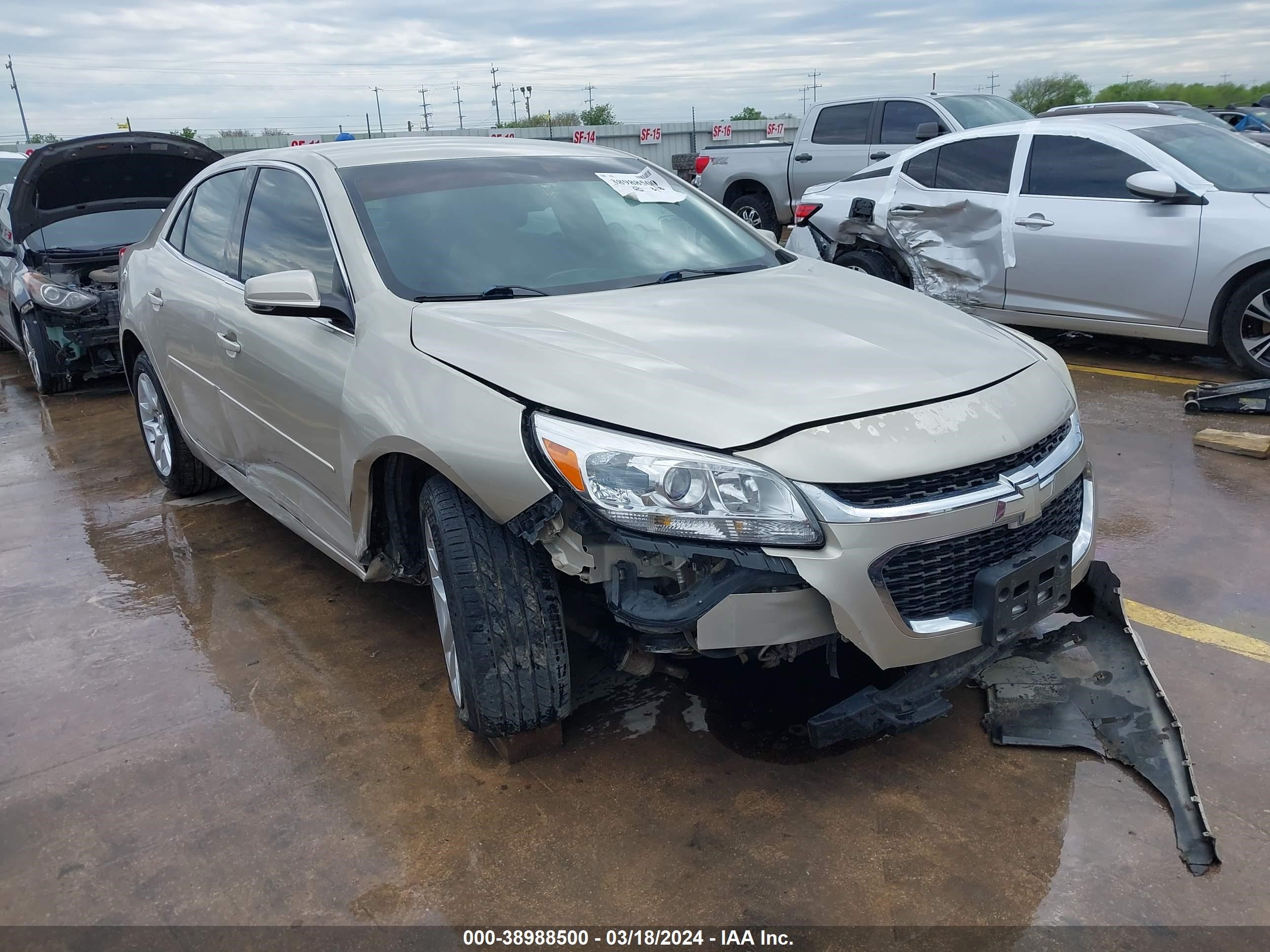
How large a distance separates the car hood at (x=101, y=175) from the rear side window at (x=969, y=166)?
5058 millimetres

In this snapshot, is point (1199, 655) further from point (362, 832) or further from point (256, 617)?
point (256, 617)

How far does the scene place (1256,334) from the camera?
6.21 m

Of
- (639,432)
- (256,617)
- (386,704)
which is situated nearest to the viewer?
(639,432)

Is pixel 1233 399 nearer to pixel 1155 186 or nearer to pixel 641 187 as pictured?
pixel 1155 186

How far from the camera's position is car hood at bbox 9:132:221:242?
279 inches

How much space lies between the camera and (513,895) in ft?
7.84

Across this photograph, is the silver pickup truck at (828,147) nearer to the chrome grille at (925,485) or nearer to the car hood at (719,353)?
the car hood at (719,353)

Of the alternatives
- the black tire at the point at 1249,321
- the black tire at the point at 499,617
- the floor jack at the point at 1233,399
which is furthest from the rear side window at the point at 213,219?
the black tire at the point at 1249,321

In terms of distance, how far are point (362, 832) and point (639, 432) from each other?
4.12 feet

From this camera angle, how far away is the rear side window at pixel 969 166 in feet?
24.2

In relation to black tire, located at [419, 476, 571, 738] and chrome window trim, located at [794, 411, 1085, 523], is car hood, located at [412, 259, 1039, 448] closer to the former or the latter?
chrome window trim, located at [794, 411, 1085, 523]

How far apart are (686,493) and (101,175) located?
7.03 meters

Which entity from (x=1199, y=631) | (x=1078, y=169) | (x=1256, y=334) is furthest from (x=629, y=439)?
(x=1078, y=169)

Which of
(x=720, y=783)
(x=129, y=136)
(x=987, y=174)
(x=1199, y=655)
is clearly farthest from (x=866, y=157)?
(x=720, y=783)
